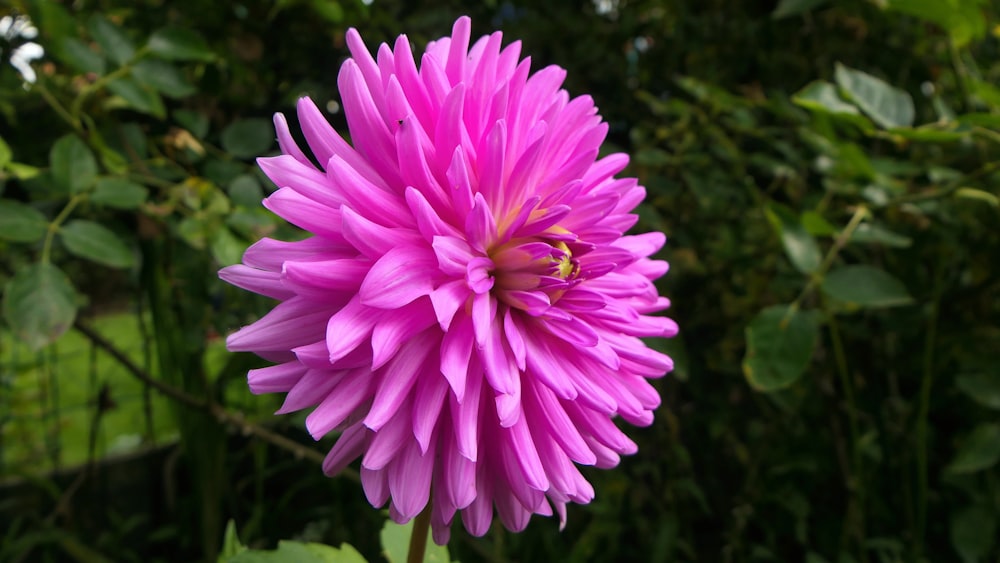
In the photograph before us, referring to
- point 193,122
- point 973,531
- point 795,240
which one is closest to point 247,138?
point 193,122

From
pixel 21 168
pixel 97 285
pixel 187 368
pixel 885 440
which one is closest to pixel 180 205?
pixel 21 168

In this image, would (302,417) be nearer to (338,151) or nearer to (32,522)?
(338,151)

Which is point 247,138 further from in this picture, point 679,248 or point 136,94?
point 679,248

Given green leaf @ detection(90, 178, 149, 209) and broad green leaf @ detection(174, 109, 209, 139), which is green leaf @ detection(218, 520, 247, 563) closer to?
green leaf @ detection(90, 178, 149, 209)

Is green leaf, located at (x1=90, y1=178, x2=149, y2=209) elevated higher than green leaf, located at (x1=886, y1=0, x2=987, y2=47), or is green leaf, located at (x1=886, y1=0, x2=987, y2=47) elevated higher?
green leaf, located at (x1=886, y1=0, x2=987, y2=47)

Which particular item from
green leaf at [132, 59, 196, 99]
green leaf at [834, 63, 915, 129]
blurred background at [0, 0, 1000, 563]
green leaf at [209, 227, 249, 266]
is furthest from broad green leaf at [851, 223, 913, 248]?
green leaf at [132, 59, 196, 99]

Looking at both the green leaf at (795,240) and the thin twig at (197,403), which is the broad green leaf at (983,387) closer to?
the green leaf at (795,240)

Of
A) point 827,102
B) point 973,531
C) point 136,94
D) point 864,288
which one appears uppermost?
point 136,94
